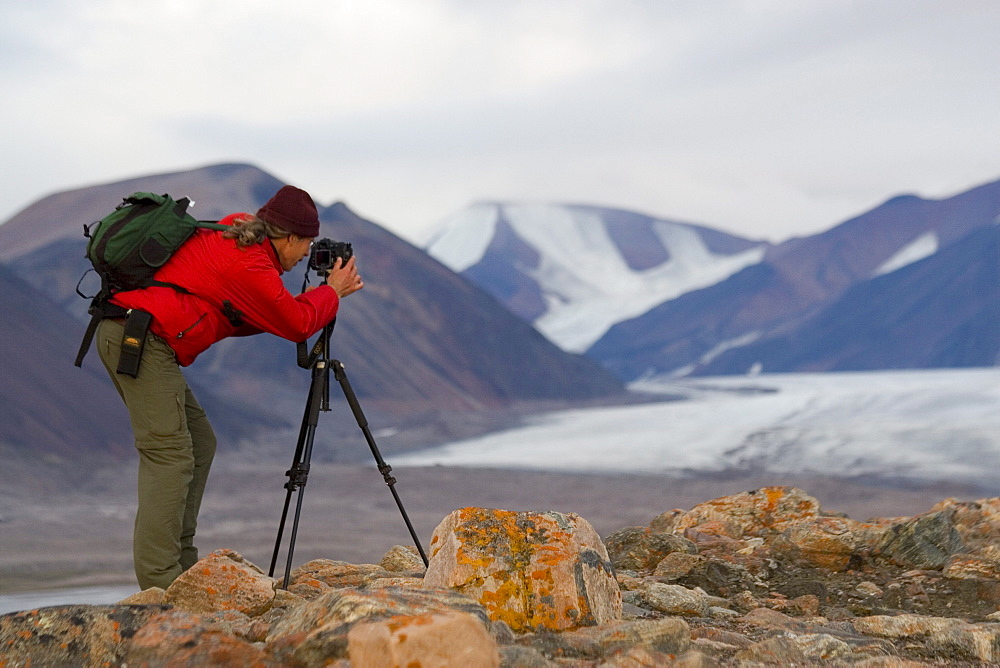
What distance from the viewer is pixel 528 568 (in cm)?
353

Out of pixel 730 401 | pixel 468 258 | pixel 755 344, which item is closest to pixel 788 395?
pixel 730 401

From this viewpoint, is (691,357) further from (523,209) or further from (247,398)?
(247,398)

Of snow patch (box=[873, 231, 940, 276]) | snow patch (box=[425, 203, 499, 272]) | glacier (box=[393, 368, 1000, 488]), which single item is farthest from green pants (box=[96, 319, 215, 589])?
snow patch (box=[425, 203, 499, 272])

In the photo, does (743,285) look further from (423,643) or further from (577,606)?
(423,643)

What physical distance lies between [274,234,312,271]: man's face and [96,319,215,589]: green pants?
51cm

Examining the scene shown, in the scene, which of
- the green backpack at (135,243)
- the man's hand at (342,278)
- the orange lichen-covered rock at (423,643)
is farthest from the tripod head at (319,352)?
the orange lichen-covered rock at (423,643)

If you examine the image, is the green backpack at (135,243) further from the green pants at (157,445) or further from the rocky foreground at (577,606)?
the rocky foreground at (577,606)

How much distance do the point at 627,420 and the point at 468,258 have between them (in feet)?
208

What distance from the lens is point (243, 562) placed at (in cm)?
385

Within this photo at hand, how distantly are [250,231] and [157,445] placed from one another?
0.80 m

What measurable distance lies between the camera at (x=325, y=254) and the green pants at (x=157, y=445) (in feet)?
2.07

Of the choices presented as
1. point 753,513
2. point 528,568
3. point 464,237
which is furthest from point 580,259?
point 528,568

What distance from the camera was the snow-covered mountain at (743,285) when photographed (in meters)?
68.8

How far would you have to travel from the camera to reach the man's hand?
12.6 feet
